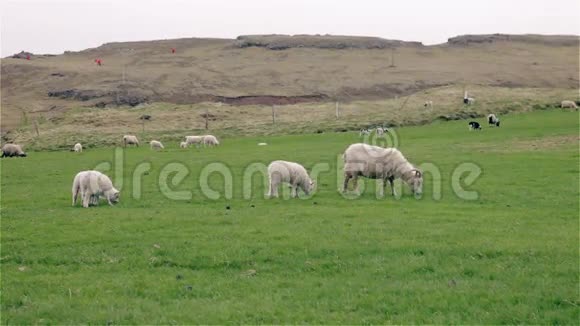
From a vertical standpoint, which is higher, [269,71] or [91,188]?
[269,71]

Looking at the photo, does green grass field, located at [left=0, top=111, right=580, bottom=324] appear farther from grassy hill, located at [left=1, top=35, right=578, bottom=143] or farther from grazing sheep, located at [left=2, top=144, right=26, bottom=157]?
grassy hill, located at [left=1, top=35, right=578, bottom=143]

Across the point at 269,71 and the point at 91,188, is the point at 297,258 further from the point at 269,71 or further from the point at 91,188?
the point at 269,71

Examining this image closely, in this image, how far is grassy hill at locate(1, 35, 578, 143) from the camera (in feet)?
273

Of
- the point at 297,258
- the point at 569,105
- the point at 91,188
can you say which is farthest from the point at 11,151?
the point at 569,105

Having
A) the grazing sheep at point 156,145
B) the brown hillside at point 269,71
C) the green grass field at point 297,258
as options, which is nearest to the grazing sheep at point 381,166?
the green grass field at point 297,258

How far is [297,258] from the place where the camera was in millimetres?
12164

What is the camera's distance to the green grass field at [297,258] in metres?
9.37

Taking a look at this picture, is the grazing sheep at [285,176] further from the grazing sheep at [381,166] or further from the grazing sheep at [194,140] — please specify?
the grazing sheep at [194,140]

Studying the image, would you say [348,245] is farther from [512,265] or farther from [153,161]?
[153,161]

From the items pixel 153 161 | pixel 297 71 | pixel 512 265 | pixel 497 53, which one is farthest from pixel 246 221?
pixel 497 53

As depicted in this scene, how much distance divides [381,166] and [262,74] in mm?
80678

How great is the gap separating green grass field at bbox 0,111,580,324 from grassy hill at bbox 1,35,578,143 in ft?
150

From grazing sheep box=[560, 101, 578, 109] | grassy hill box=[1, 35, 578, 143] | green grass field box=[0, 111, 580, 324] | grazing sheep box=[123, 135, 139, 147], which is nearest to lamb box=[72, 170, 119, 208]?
green grass field box=[0, 111, 580, 324]

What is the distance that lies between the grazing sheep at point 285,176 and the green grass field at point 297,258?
648 millimetres
